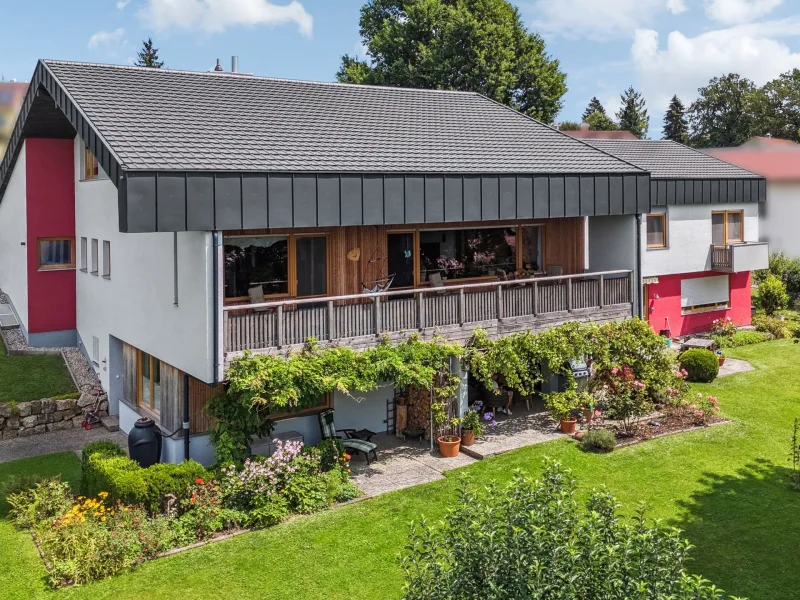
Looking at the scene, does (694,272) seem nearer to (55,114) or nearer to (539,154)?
(539,154)

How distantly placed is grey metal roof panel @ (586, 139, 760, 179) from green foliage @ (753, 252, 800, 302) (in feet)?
19.6

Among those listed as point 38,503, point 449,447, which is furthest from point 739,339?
point 38,503

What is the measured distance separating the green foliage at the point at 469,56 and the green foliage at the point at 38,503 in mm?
32596

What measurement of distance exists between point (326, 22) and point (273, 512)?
27839 millimetres

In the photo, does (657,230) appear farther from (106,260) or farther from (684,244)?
(106,260)

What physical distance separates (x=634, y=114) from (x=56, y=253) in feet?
211

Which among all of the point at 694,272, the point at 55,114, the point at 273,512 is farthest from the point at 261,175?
the point at 694,272

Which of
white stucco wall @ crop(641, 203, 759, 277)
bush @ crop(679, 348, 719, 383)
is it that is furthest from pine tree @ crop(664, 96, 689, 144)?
bush @ crop(679, 348, 719, 383)

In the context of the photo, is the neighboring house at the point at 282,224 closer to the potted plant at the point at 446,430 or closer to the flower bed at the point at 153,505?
the potted plant at the point at 446,430

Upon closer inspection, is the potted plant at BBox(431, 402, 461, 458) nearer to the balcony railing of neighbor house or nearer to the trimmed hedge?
the balcony railing of neighbor house

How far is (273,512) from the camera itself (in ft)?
41.6

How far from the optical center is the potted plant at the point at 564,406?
55.4 feet

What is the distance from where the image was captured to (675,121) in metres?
84.4

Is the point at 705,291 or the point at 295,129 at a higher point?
the point at 295,129
